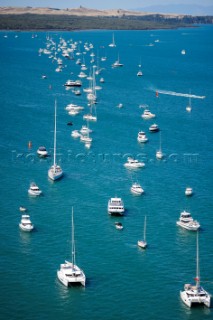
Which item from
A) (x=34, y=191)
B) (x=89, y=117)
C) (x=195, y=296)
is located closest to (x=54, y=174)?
(x=34, y=191)

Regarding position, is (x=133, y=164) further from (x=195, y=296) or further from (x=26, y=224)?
(x=195, y=296)

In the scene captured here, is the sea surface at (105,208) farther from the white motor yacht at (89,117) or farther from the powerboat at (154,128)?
the powerboat at (154,128)

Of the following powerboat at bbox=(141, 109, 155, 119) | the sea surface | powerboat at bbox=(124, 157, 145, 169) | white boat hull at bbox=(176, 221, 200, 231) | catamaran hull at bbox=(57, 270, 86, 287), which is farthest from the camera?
powerboat at bbox=(141, 109, 155, 119)

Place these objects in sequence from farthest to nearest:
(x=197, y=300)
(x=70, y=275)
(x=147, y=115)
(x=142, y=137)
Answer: (x=147, y=115), (x=142, y=137), (x=70, y=275), (x=197, y=300)

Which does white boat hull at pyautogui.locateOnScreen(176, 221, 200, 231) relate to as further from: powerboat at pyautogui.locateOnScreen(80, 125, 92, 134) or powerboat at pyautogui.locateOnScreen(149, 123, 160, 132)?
powerboat at pyautogui.locateOnScreen(149, 123, 160, 132)

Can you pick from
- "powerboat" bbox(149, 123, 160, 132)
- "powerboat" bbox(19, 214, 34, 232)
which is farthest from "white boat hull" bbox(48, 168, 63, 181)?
"powerboat" bbox(149, 123, 160, 132)
